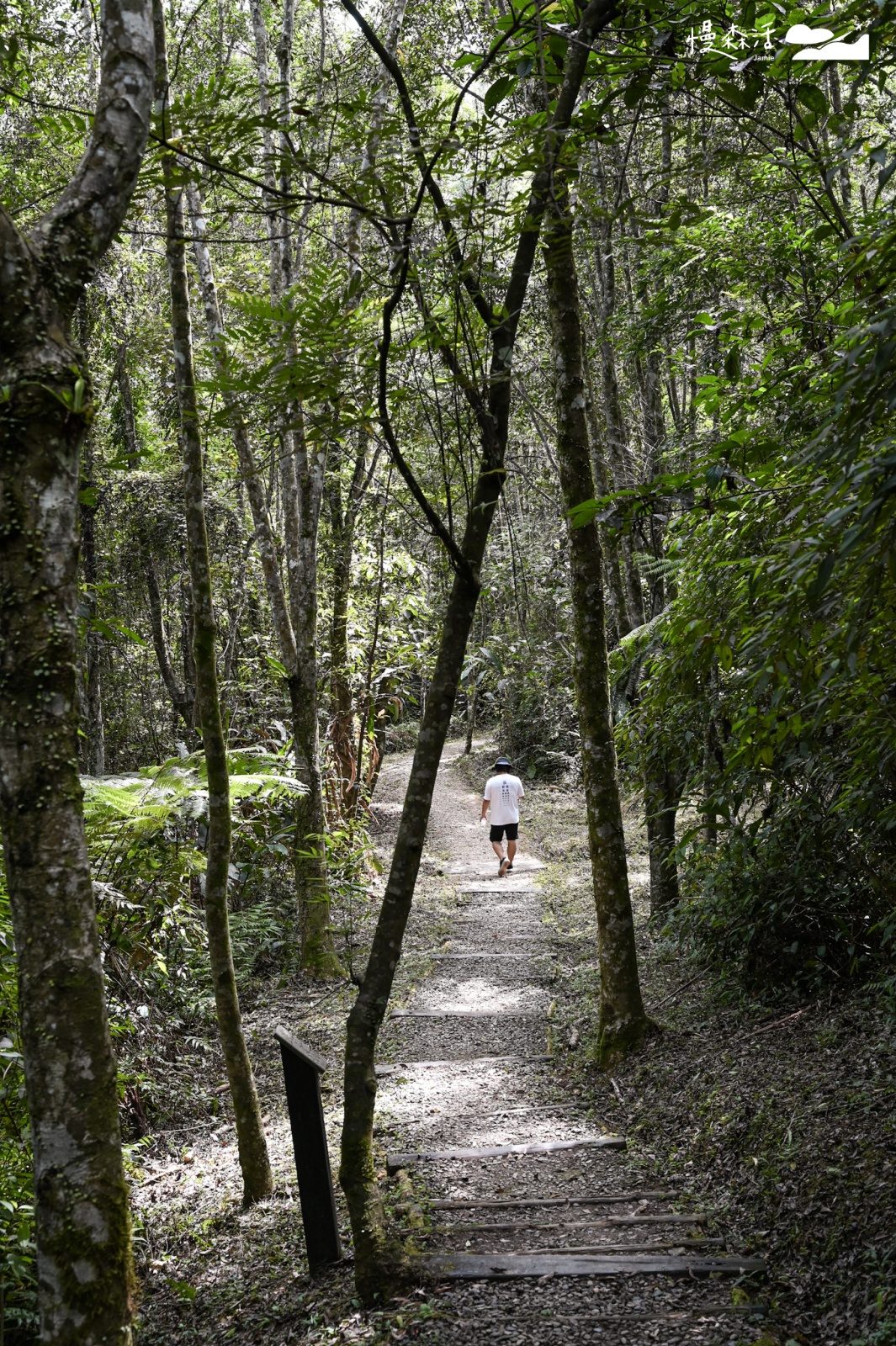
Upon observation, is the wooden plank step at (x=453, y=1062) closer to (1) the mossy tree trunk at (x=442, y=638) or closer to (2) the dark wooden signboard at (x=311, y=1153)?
(2) the dark wooden signboard at (x=311, y=1153)

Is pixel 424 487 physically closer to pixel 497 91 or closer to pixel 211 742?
pixel 211 742

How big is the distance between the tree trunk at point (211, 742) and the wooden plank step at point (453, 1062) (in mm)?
1624

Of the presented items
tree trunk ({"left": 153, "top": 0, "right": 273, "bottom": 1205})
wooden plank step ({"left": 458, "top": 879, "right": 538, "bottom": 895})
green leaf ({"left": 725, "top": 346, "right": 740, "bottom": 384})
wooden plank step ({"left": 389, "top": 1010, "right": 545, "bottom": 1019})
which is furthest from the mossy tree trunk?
wooden plank step ({"left": 458, "top": 879, "right": 538, "bottom": 895})

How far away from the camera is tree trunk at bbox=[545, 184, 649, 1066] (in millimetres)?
5727

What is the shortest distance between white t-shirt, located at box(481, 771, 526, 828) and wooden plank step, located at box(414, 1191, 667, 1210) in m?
7.99

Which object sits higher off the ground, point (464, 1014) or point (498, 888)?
point (498, 888)

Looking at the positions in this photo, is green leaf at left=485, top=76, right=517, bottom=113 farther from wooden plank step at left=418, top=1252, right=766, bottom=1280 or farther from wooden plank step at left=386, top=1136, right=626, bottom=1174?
wooden plank step at left=386, top=1136, right=626, bottom=1174

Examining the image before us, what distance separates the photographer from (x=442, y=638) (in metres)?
3.86

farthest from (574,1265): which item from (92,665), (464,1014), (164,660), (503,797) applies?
(164,660)

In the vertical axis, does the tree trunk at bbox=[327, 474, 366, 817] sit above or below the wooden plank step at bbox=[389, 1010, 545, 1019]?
above

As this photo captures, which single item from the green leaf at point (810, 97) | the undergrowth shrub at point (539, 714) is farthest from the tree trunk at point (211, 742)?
the undergrowth shrub at point (539, 714)

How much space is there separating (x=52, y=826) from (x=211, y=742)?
224 centimetres

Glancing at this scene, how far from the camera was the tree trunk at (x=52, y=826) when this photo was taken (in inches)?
89.5

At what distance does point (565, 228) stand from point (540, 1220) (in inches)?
175
